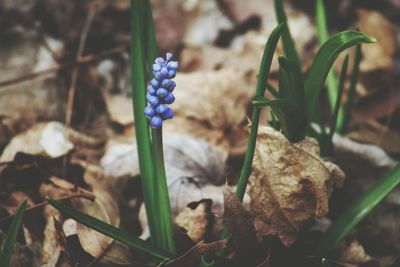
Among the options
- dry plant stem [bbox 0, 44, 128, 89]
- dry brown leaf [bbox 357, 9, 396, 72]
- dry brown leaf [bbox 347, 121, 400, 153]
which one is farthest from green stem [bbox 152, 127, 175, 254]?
dry brown leaf [bbox 357, 9, 396, 72]

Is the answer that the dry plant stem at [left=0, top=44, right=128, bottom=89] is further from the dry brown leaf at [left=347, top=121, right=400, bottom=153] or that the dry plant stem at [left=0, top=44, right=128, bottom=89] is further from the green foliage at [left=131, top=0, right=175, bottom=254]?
the dry brown leaf at [left=347, top=121, right=400, bottom=153]

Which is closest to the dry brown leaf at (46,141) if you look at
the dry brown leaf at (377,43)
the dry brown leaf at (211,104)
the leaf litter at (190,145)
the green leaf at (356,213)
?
the leaf litter at (190,145)

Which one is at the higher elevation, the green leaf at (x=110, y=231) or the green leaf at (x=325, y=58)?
the green leaf at (x=325, y=58)

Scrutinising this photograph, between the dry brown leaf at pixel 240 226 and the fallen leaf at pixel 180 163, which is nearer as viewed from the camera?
the dry brown leaf at pixel 240 226

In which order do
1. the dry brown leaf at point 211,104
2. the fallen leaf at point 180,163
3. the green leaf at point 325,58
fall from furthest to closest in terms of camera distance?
the dry brown leaf at point 211,104, the fallen leaf at point 180,163, the green leaf at point 325,58

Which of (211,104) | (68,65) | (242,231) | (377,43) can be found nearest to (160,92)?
(242,231)

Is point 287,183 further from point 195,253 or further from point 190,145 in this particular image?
Result: point 190,145

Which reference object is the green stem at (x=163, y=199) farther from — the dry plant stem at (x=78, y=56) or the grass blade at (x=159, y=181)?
the dry plant stem at (x=78, y=56)
